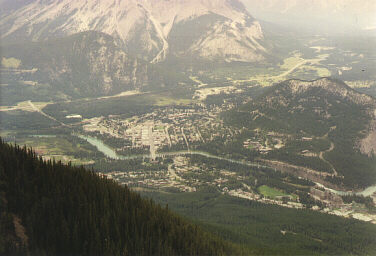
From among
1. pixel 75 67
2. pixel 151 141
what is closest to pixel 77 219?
pixel 151 141

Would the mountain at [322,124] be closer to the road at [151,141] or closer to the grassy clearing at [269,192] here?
the grassy clearing at [269,192]

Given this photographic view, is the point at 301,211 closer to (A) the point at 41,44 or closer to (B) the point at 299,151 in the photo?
(B) the point at 299,151

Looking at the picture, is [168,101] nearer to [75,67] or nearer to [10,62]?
[75,67]

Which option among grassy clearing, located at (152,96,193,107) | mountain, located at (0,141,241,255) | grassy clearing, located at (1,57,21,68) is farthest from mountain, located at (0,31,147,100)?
mountain, located at (0,141,241,255)

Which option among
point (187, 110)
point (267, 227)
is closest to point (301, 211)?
point (267, 227)

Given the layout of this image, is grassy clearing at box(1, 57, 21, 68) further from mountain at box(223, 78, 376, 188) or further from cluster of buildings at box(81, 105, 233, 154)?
mountain at box(223, 78, 376, 188)

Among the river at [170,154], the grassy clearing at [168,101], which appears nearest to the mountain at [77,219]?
the river at [170,154]
